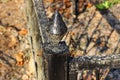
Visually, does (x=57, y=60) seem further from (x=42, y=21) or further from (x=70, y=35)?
(x=70, y=35)

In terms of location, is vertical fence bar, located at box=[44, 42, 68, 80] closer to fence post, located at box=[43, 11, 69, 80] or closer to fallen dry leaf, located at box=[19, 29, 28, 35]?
fence post, located at box=[43, 11, 69, 80]

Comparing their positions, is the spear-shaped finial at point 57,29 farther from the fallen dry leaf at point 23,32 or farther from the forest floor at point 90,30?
the fallen dry leaf at point 23,32

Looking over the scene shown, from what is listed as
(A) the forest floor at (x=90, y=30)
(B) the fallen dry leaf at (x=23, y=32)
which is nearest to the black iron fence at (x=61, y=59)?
(A) the forest floor at (x=90, y=30)

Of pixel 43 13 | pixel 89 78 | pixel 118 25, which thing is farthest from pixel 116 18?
pixel 43 13

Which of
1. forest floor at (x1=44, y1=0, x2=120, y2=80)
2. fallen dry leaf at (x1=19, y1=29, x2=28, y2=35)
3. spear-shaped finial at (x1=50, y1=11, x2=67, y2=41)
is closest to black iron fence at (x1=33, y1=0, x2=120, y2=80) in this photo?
spear-shaped finial at (x1=50, y1=11, x2=67, y2=41)

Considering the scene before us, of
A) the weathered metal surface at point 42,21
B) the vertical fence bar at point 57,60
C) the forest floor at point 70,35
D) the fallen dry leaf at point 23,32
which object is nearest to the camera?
the vertical fence bar at point 57,60

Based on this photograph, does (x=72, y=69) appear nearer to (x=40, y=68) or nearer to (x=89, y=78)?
(x=40, y=68)
